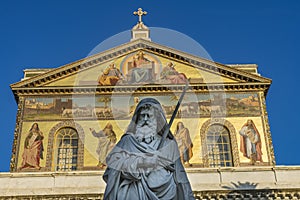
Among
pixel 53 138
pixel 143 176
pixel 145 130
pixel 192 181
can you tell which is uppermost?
pixel 53 138

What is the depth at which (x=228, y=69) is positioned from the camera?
19688 mm

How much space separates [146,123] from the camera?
4102 millimetres

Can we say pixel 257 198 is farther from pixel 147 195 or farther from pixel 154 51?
pixel 147 195

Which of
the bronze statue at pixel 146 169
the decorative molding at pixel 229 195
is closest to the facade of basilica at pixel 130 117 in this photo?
the decorative molding at pixel 229 195

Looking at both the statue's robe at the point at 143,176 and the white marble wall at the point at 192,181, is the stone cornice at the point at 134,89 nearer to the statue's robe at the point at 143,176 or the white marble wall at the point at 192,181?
the white marble wall at the point at 192,181

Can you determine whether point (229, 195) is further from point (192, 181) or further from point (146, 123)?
point (146, 123)

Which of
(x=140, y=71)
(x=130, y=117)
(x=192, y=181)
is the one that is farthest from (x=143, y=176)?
(x=140, y=71)

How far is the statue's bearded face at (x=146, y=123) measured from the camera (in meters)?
4.05

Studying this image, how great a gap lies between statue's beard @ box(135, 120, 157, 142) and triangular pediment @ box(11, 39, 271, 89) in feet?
50.1

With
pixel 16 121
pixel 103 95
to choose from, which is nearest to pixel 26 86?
pixel 16 121

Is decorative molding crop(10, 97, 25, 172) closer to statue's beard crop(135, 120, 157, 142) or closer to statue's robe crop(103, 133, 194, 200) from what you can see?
statue's beard crop(135, 120, 157, 142)

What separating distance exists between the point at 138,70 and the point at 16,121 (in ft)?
16.2

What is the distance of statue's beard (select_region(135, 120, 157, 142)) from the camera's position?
4.03 meters

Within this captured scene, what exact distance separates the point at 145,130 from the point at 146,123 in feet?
0.21
